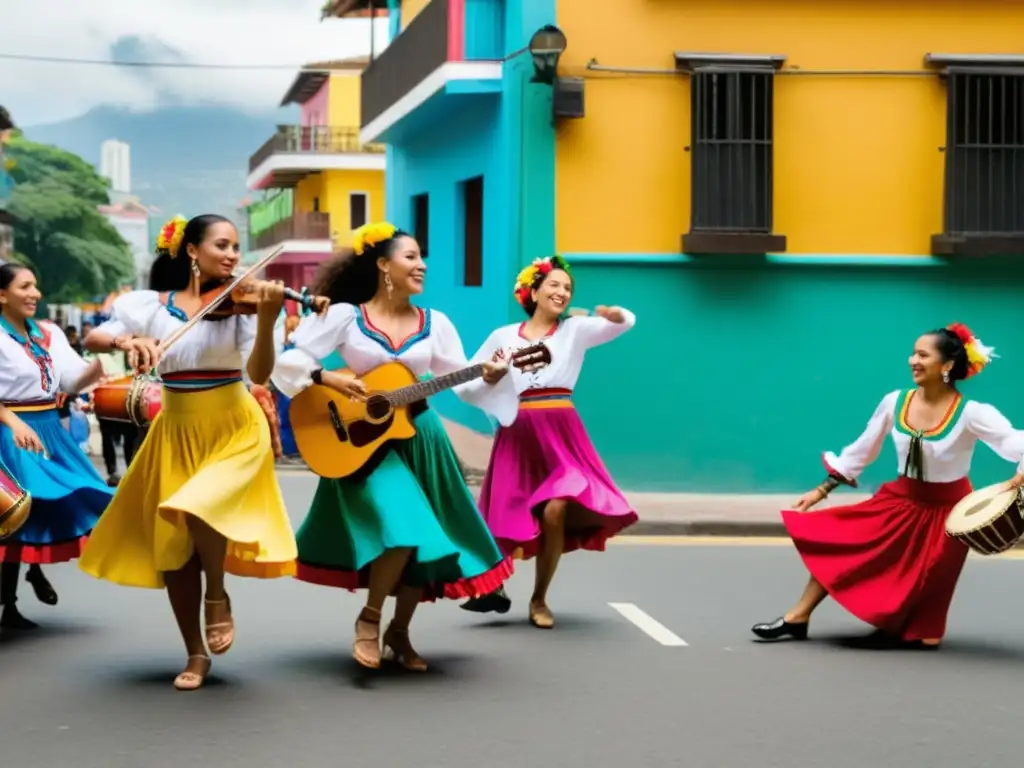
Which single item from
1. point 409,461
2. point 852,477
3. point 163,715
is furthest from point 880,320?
point 163,715

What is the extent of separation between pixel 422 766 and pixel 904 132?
12.4 meters

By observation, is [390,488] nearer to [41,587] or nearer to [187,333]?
[187,333]

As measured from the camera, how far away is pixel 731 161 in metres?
16.8

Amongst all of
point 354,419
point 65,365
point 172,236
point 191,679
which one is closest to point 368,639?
point 191,679

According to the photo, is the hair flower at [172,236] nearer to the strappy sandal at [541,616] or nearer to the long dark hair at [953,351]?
the strappy sandal at [541,616]

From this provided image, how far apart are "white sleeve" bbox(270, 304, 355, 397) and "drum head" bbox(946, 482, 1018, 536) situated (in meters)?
2.90

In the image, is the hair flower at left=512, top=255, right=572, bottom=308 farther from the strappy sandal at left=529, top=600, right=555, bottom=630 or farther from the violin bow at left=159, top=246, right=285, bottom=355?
the violin bow at left=159, top=246, right=285, bottom=355

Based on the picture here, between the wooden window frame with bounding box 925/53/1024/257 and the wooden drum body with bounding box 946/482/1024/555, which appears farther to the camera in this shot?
the wooden window frame with bounding box 925/53/1024/257

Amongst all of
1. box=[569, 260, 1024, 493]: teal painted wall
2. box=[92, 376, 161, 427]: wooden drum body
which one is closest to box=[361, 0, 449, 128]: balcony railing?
box=[569, 260, 1024, 493]: teal painted wall

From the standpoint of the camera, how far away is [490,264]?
62.5 feet

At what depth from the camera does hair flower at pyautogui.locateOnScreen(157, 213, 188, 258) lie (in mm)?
7664

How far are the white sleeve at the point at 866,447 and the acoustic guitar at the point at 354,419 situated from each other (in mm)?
2247

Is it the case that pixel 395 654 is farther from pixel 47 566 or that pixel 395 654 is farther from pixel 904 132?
pixel 904 132

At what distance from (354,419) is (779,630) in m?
2.49
